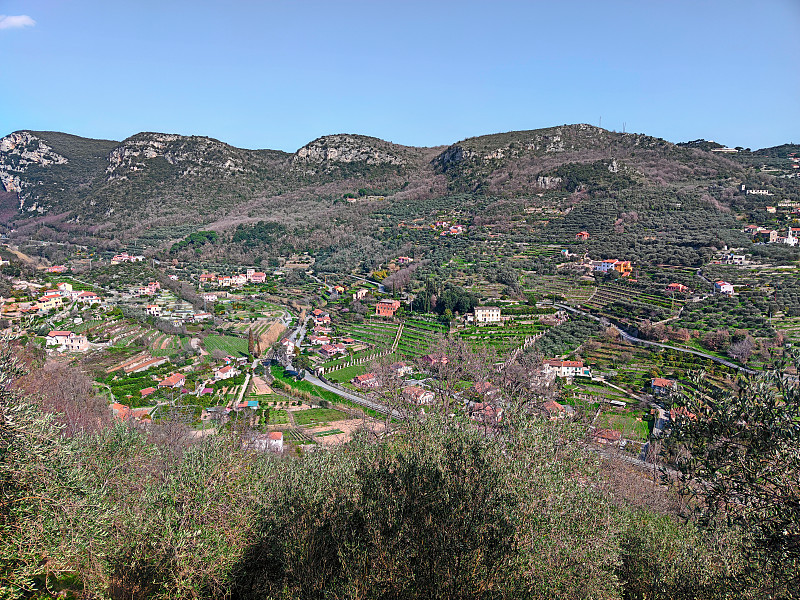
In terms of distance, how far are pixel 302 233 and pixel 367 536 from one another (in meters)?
68.0

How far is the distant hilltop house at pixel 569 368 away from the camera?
995 inches

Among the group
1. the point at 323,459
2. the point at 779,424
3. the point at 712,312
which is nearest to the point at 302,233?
the point at 712,312

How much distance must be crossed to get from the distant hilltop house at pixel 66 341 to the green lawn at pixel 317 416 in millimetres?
15569

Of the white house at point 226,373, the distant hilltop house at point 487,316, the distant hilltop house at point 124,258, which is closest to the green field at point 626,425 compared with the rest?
the distant hilltop house at point 487,316

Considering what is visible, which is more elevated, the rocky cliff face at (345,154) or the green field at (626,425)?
the rocky cliff face at (345,154)

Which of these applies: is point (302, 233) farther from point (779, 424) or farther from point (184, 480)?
point (779, 424)

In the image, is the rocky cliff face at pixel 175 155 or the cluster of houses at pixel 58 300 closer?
the cluster of houses at pixel 58 300

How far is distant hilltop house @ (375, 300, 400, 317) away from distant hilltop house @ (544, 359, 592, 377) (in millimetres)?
17114

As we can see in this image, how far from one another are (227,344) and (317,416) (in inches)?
574

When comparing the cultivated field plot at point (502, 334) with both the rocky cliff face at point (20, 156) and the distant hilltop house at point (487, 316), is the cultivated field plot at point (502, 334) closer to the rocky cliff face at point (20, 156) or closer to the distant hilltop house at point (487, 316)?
the distant hilltop house at point (487, 316)

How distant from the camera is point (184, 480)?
831 centimetres

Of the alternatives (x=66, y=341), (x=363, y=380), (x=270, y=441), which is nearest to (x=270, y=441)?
(x=270, y=441)

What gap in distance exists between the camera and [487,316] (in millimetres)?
33625

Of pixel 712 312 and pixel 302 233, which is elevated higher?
pixel 302 233
